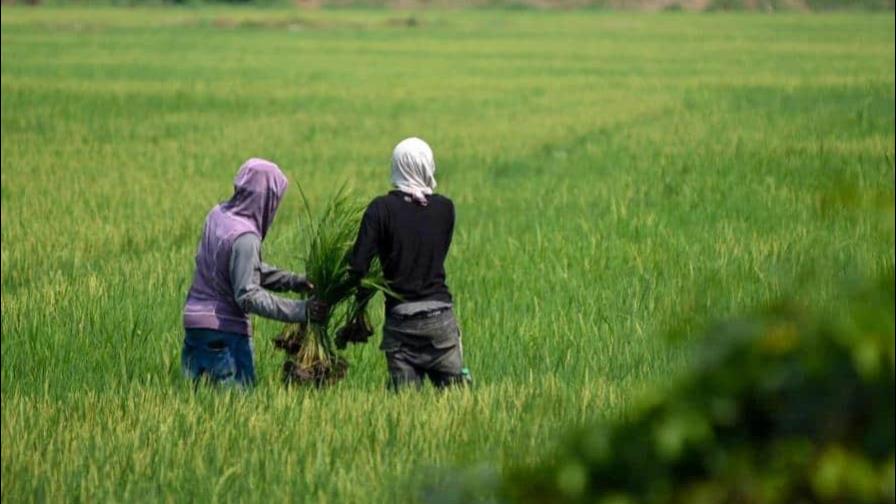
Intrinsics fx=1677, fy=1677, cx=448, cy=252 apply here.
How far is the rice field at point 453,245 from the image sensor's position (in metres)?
4.59

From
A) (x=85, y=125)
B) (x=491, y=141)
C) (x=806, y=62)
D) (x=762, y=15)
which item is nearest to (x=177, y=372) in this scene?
(x=491, y=141)

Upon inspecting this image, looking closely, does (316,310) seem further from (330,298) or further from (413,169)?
(413,169)

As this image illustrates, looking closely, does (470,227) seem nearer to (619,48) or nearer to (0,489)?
(0,489)

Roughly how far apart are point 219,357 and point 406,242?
805 millimetres

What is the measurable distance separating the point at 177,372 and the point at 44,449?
1.51m

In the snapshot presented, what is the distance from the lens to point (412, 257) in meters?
5.39

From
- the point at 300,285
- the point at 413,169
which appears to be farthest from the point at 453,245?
the point at 413,169

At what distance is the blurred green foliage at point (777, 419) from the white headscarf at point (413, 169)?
11.1ft

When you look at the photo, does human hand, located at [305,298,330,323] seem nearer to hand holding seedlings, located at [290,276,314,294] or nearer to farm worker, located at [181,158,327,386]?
farm worker, located at [181,158,327,386]

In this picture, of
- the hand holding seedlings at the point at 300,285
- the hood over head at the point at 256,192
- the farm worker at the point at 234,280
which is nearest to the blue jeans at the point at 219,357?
the farm worker at the point at 234,280

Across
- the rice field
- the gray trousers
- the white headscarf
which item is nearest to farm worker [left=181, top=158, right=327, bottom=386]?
the rice field

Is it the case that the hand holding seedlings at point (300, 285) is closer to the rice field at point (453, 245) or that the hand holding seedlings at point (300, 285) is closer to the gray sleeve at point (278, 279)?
the gray sleeve at point (278, 279)

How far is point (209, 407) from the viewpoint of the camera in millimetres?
5340

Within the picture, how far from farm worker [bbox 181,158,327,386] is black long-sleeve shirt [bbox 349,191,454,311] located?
0.29 metres
